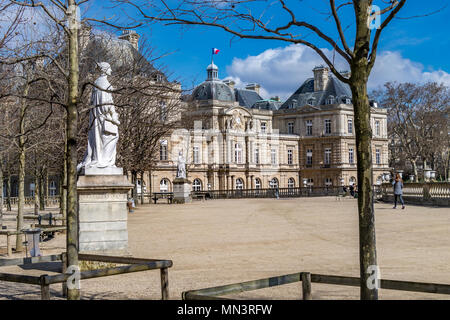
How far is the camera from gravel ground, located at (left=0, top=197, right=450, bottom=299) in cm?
834

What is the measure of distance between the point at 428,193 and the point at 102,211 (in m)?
23.7

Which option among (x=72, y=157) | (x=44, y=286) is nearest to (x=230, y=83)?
(x=72, y=157)

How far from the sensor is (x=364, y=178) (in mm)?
4629

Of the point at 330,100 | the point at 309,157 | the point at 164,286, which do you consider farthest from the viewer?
the point at 309,157

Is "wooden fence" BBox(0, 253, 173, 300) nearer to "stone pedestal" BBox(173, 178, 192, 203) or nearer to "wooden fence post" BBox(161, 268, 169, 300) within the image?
"wooden fence post" BBox(161, 268, 169, 300)

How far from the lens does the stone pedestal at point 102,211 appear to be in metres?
10.8

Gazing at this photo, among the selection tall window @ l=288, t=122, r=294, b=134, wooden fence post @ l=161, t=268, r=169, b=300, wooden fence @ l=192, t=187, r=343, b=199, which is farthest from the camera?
tall window @ l=288, t=122, r=294, b=134

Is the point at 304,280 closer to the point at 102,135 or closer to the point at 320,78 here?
the point at 102,135

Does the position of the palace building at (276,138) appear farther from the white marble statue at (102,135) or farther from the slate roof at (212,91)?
the white marble statue at (102,135)

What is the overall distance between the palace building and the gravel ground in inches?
1848

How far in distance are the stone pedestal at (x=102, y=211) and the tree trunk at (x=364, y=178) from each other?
6.93 meters

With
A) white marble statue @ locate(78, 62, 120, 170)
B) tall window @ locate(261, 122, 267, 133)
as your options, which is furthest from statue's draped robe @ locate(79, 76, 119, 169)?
tall window @ locate(261, 122, 267, 133)
